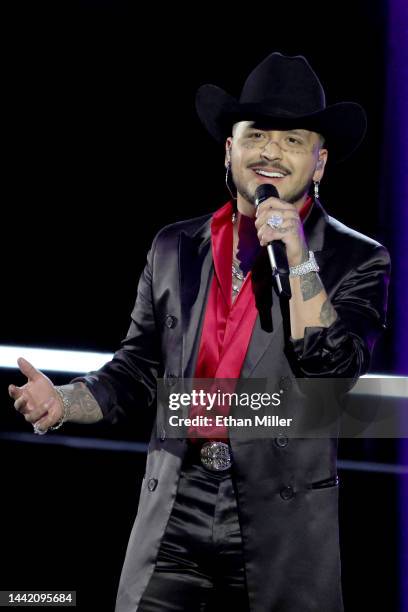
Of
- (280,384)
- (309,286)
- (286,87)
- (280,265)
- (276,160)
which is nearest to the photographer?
Answer: (280,265)

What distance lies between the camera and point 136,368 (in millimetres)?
2215

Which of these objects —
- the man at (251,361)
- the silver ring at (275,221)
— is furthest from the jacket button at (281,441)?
the silver ring at (275,221)

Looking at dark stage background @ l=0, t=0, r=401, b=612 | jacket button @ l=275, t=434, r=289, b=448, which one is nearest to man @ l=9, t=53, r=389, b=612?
jacket button @ l=275, t=434, r=289, b=448

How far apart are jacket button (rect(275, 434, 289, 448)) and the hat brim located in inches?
28.4

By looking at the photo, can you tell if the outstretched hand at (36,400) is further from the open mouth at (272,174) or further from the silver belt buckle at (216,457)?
the open mouth at (272,174)

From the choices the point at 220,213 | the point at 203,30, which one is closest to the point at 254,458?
the point at 220,213

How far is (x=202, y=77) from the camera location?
377cm

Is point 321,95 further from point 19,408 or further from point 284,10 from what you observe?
point 284,10

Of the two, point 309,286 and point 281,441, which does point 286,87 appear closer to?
point 309,286

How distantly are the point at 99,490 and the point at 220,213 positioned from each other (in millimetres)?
1945

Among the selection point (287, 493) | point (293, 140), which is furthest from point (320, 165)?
point (287, 493)

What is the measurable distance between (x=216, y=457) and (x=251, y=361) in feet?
0.73

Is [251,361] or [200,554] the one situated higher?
[251,361]

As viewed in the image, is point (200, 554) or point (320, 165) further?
point (320, 165)
